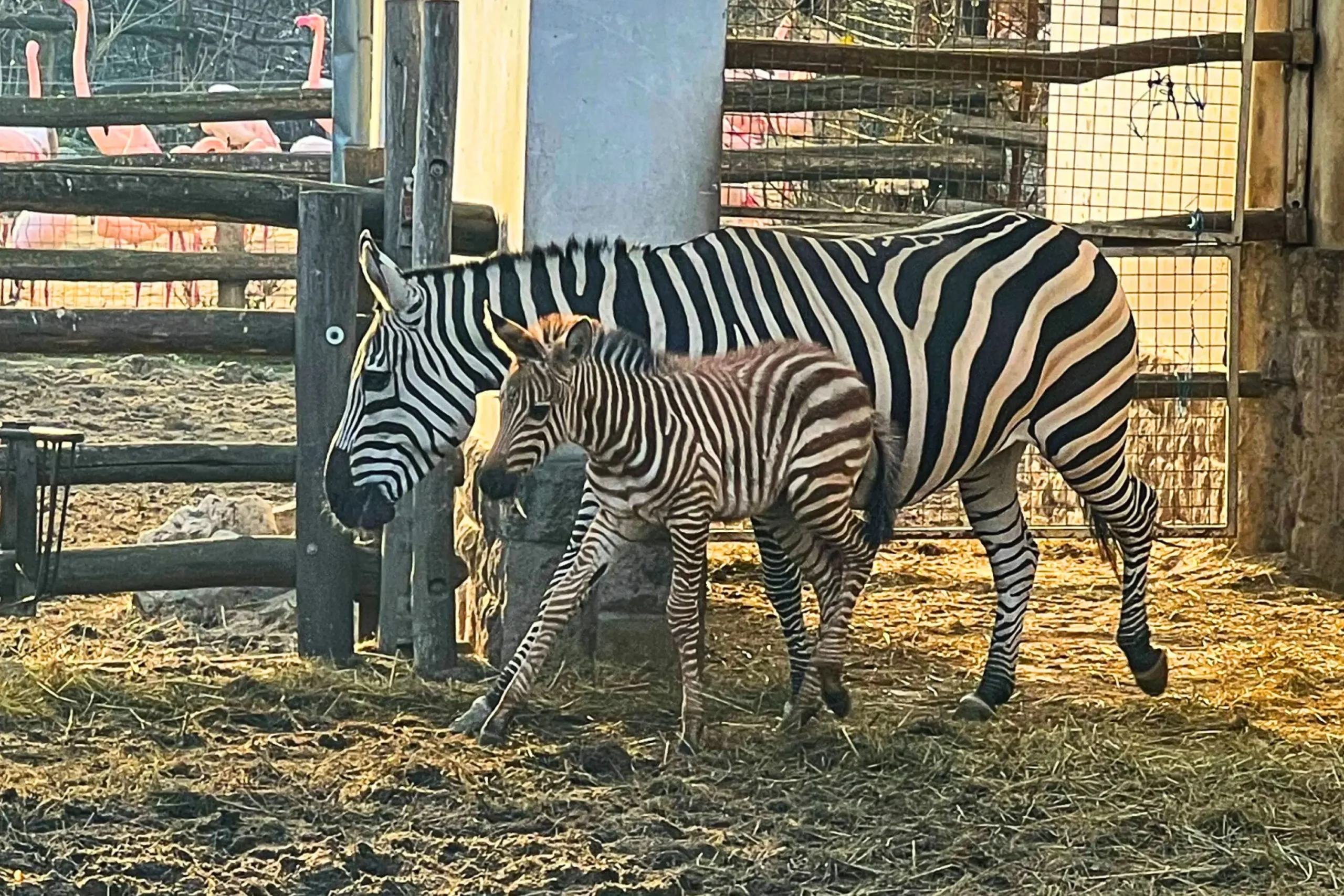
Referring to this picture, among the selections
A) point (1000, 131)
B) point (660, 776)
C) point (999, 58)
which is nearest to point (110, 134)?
point (1000, 131)

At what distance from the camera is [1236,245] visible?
8.11 meters

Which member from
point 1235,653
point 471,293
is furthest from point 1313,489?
point 471,293

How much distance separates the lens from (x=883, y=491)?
16.8 feet

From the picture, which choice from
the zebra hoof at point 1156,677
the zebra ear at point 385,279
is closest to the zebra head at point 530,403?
the zebra ear at point 385,279

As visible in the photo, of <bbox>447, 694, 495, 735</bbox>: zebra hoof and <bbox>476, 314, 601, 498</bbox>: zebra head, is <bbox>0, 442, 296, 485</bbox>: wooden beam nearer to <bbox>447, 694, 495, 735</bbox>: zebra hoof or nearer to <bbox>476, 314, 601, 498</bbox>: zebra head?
<bbox>447, 694, 495, 735</bbox>: zebra hoof

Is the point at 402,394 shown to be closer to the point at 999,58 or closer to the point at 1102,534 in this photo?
the point at 1102,534

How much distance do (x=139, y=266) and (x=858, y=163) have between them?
353 cm

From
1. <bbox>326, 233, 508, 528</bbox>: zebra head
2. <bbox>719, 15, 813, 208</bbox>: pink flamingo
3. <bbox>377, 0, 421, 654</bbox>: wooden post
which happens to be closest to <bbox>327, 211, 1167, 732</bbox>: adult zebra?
<bbox>326, 233, 508, 528</bbox>: zebra head

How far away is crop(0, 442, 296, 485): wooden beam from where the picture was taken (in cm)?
593

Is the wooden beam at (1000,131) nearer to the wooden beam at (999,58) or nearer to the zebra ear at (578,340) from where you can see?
the wooden beam at (999,58)

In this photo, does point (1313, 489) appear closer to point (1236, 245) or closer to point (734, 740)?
point (1236, 245)

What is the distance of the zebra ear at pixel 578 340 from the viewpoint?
4789 mm

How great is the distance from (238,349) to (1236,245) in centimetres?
445

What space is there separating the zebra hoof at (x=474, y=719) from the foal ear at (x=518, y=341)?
982 mm
